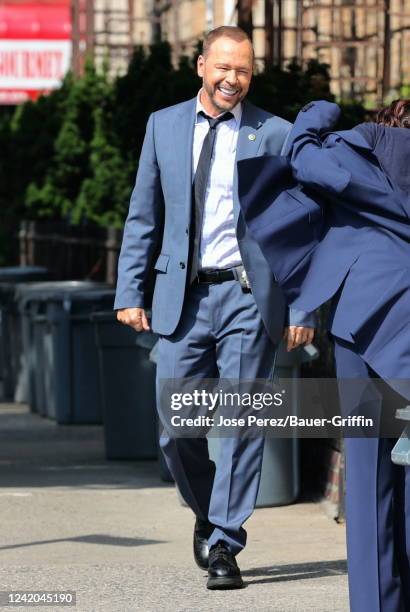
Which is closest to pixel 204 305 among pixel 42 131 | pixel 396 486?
pixel 396 486

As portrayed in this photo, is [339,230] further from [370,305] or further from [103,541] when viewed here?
[103,541]

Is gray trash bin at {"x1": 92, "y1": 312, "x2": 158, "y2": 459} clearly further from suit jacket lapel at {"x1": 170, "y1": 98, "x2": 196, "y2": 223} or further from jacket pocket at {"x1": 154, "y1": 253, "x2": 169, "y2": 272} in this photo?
suit jacket lapel at {"x1": 170, "y1": 98, "x2": 196, "y2": 223}

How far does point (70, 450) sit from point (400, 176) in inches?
240

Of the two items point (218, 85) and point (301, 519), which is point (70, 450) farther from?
point (218, 85)

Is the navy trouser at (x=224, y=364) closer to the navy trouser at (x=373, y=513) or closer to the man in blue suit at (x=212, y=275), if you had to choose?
the man in blue suit at (x=212, y=275)

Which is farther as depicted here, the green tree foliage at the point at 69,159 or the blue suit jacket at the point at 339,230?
the green tree foliage at the point at 69,159

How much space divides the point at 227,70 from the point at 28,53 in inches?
1020

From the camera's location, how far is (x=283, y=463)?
27.1ft

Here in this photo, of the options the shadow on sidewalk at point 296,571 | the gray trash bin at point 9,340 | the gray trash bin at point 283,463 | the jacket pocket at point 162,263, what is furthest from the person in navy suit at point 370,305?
the gray trash bin at point 9,340

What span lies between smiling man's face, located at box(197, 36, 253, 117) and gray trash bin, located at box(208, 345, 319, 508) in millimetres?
2129

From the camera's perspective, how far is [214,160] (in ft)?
20.7

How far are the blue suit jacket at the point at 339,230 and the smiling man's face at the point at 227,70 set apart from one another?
94 centimetres

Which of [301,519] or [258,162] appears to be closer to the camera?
[258,162]

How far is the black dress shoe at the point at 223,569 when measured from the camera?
619 centimetres
